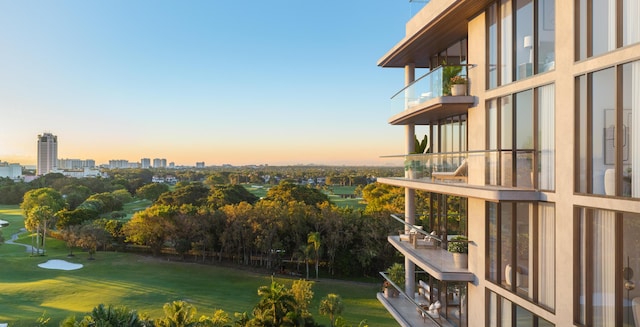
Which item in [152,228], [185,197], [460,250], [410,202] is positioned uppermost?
[410,202]

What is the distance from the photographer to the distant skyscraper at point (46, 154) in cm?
18200

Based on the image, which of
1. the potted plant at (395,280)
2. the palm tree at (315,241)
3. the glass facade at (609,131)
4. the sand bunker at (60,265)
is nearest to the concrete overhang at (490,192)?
the glass facade at (609,131)

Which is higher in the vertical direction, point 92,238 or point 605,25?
point 605,25

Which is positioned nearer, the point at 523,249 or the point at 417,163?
the point at 523,249

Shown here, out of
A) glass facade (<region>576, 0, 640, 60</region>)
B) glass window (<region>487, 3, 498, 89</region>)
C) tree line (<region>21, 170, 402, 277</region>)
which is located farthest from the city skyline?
glass facade (<region>576, 0, 640, 60</region>)

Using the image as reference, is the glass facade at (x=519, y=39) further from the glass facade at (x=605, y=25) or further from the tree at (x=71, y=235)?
the tree at (x=71, y=235)

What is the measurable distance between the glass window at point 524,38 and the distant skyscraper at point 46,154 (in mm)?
207575

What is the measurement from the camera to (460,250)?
12500 millimetres

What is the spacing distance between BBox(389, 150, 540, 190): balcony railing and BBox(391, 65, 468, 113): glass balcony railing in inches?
72.1

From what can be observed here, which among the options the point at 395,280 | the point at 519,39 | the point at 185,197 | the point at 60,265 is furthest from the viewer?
the point at 185,197

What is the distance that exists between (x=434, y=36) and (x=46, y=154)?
680 feet

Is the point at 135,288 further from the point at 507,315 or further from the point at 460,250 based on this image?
the point at 507,315

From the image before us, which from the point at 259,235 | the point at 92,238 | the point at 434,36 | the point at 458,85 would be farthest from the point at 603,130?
the point at 92,238

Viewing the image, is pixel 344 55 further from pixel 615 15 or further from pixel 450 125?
pixel 615 15
